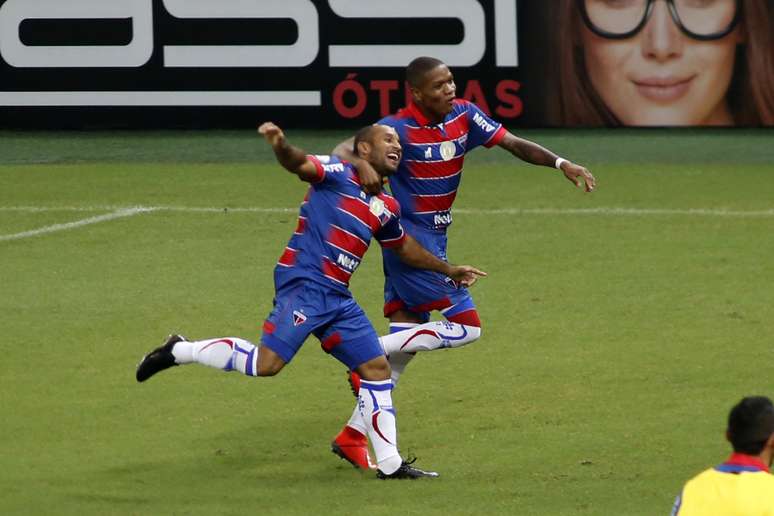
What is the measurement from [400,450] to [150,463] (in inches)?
53.0

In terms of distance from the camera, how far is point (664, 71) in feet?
62.2

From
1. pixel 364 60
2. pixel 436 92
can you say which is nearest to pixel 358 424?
pixel 436 92

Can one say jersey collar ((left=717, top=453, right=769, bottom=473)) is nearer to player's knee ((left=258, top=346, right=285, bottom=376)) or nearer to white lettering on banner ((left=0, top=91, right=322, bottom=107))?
player's knee ((left=258, top=346, right=285, bottom=376))

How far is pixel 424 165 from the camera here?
941 centimetres

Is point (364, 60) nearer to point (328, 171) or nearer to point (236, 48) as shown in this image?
point (236, 48)

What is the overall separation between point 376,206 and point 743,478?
11.8 feet

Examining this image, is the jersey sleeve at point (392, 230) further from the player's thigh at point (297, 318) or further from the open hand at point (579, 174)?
the open hand at point (579, 174)

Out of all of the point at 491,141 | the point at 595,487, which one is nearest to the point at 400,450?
the point at 595,487

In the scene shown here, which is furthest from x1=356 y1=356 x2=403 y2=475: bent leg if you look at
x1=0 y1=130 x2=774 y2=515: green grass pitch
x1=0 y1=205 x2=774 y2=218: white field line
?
x1=0 y1=205 x2=774 y2=218: white field line

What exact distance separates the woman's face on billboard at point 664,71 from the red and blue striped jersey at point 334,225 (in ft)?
35.8

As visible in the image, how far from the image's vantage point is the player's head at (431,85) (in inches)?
360

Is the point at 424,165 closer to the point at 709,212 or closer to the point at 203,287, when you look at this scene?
the point at 203,287

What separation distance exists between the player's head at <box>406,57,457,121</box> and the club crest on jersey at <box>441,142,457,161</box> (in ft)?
0.61

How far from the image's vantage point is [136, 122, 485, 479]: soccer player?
27.8 feet
